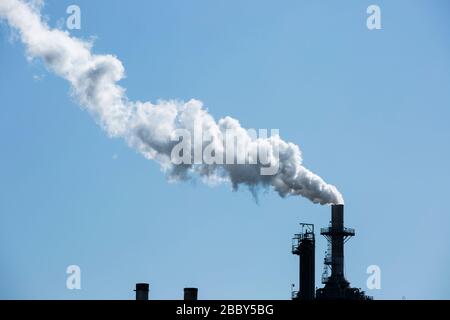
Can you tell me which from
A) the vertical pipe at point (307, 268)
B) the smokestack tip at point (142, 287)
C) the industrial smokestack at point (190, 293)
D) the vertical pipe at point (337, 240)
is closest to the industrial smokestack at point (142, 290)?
the smokestack tip at point (142, 287)

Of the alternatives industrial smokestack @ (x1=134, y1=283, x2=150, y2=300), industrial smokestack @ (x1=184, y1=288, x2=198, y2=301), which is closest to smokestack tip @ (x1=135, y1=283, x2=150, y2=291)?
industrial smokestack @ (x1=134, y1=283, x2=150, y2=300)

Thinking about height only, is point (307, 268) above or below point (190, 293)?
above

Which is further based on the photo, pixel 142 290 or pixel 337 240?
pixel 337 240

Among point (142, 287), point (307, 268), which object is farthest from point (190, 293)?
point (307, 268)

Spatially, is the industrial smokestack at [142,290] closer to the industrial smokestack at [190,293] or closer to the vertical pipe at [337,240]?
the industrial smokestack at [190,293]

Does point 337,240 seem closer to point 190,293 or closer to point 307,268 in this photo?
point 307,268

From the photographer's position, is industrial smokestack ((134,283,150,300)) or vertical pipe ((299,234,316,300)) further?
vertical pipe ((299,234,316,300))

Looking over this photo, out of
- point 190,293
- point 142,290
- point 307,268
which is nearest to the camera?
point 190,293

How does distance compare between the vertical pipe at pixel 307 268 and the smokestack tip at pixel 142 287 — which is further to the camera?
the vertical pipe at pixel 307 268

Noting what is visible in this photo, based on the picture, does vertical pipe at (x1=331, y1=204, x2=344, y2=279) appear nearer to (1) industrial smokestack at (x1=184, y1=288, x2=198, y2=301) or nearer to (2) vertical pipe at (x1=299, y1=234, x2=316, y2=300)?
(2) vertical pipe at (x1=299, y1=234, x2=316, y2=300)
